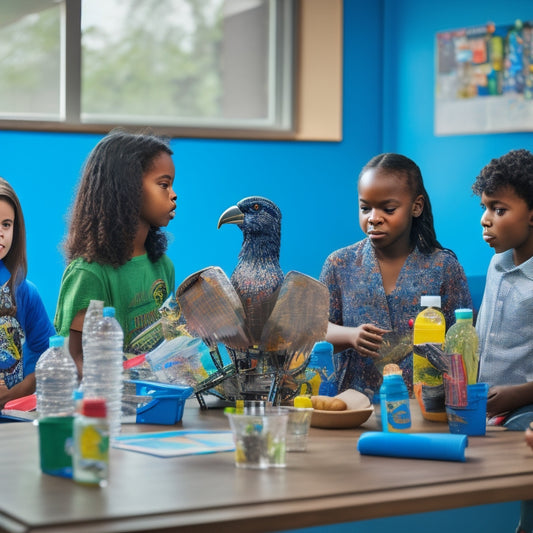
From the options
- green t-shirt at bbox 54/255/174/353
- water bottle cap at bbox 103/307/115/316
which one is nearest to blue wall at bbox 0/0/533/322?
green t-shirt at bbox 54/255/174/353

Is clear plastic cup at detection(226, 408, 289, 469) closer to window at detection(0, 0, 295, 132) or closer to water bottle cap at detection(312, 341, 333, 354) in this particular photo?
water bottle cap at detection(312, 341, 333, 354)

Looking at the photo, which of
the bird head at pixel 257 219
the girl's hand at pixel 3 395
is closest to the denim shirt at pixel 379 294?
the bird head at pixel 257 219

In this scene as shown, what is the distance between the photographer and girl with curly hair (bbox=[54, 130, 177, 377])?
2.55 metres

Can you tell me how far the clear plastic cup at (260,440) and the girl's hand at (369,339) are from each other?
768mm

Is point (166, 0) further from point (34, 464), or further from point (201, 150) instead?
point (34, 464)

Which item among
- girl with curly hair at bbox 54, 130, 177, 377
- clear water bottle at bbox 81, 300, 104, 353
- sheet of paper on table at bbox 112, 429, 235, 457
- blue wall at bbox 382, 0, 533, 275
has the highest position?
blue wall at bbox 382, 0, 533, 275

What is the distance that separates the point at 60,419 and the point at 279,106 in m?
3.99

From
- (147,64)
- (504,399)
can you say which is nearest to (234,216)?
(504,399)

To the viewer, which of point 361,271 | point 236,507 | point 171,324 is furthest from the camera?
point 361,271

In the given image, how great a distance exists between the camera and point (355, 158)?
5.34m

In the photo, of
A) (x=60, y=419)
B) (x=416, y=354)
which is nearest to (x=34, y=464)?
(x=60, y=419)

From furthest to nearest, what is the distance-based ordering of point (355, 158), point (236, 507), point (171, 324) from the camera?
point (355, 158) → point (171, 324) → point (236, 507)

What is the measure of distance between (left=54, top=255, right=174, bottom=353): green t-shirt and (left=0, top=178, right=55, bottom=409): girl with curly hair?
145 millimetres

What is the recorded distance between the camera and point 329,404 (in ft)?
6.40
